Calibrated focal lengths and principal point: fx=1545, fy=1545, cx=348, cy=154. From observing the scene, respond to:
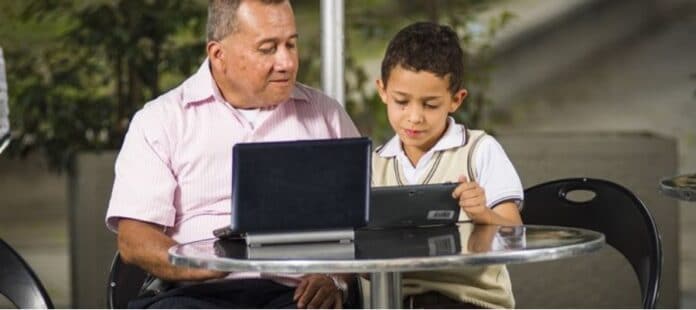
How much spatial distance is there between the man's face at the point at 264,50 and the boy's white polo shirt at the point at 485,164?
27 centimetres

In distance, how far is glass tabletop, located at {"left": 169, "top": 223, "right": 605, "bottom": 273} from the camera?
7.99ft

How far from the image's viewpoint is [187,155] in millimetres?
3244

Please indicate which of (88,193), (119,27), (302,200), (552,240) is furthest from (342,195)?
(119,27)

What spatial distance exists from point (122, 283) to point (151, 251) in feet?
0.71

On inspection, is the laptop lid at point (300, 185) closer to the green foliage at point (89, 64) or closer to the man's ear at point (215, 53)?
the man's ear at point (215, 53)

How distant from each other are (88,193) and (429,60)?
2716mm

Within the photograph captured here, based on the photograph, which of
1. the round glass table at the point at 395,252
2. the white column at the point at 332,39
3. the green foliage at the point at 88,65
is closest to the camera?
the round glass table at the point at 395,252

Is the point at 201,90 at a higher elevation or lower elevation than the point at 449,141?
higher

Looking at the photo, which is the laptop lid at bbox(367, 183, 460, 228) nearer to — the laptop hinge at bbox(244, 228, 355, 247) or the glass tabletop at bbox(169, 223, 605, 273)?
the glass tabletop at bbox(169, 223, 605, 273)

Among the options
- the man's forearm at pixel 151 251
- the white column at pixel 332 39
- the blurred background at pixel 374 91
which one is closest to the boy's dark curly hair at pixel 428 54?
the man's forearm at pixel 151 251

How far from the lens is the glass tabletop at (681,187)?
10.3ft

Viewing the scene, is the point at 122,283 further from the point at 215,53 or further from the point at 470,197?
the point at 470,197

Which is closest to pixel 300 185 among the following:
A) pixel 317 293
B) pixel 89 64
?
pixel 317 293

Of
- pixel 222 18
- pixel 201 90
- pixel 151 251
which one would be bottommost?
pixel 151 251
